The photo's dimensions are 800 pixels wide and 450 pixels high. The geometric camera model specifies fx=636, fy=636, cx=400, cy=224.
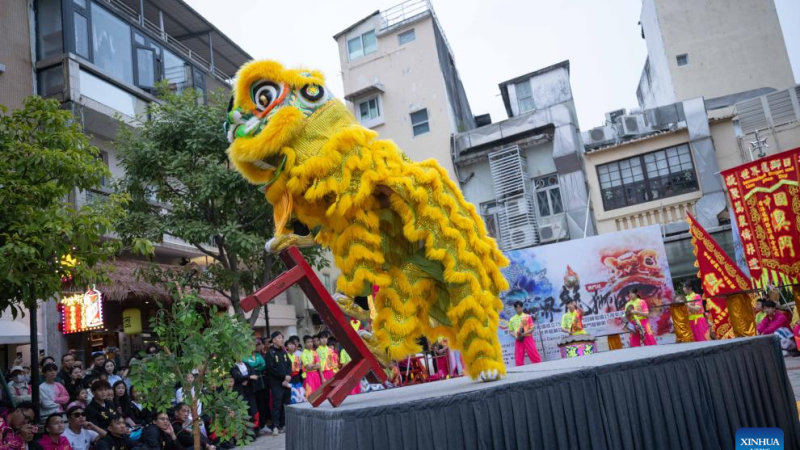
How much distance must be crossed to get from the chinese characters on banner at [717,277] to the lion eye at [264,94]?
661cm

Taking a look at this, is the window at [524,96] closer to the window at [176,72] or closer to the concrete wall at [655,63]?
the concrete wall at [655,63]

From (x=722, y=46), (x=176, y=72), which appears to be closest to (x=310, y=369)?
(x=176, y=72)

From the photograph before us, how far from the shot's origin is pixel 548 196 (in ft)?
55.2

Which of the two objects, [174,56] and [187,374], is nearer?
[187,374]

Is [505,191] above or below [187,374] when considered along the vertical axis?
above

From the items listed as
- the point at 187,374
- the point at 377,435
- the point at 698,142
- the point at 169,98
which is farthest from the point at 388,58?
the point at 377,435

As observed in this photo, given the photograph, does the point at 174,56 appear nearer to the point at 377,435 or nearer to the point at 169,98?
the point at 169,98

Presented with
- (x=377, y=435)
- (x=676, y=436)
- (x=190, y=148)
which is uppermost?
(x=190, y=148)

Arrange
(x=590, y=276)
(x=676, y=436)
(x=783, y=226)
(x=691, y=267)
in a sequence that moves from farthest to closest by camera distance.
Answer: (x=691, y=267) < (x=590, y=276) < (x=783, y=226) < (x=676, y=436)

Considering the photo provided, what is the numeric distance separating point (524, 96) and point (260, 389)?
1239cm

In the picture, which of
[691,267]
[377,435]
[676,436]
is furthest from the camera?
[691,267]

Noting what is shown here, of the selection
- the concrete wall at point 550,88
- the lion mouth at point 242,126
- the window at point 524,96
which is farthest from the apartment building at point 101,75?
the concrete wall at point 550,88

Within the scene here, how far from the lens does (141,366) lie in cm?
438

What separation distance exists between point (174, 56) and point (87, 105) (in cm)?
341
